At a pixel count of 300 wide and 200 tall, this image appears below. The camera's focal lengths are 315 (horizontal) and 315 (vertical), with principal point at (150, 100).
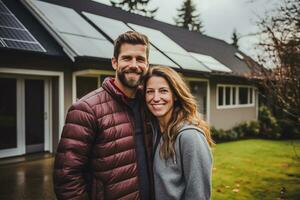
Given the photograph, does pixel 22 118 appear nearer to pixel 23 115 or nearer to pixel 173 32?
pixel 23 115

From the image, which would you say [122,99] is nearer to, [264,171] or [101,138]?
[101,138]

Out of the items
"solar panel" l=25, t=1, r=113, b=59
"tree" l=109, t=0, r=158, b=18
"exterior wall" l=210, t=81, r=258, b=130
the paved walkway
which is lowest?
the paved walkway

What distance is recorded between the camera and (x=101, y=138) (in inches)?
99.5

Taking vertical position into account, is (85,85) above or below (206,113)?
above

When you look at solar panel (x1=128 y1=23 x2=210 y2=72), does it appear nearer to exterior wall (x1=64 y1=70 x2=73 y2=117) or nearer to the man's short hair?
exterior wall (x1=64 y1=70 x2=73 y2=117)

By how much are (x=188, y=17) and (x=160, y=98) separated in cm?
5078

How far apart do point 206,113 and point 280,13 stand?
11438 millimetres

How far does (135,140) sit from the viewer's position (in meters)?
2.69

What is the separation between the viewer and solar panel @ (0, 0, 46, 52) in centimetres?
849

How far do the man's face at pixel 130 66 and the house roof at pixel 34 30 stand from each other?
261 inches

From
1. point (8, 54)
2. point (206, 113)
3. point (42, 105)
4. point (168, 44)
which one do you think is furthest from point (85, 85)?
point (206, 113)

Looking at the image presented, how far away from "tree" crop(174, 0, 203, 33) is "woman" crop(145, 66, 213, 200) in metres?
50.3

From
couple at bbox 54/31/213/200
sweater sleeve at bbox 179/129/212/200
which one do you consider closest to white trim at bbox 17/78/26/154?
couple at bbox 54/31/213/200

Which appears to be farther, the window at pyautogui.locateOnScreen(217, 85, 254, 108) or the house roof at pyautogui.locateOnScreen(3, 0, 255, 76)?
the window at pyautogui.locateOnScreen(217, 85, 254, 108)
